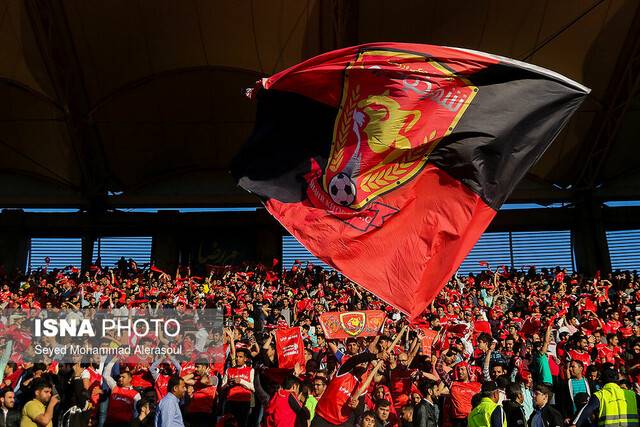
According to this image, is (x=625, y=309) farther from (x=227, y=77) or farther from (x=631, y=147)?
(x=227, y=77)

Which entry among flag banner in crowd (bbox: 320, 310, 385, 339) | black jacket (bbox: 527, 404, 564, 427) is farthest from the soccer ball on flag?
flag banner in crowd (bbox: 320, 310, 385, 339)

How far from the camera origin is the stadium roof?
2323 centimetres

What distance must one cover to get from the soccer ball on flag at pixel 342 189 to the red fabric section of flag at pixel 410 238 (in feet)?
0.55

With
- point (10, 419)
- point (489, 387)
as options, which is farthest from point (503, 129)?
point (10, 419)

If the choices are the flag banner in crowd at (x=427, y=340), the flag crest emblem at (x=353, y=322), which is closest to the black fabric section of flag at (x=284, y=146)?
the flag crest emblem at (x=353, y=322)

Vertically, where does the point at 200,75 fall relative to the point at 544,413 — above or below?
above

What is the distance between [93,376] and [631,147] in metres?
22.8

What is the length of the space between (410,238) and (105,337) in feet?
21.4

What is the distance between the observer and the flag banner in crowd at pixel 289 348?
11.6 meters

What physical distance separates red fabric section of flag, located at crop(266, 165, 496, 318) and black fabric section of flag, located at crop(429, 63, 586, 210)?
220 millimetres

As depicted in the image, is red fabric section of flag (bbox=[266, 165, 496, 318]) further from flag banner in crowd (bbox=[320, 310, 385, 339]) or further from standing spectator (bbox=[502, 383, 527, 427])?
flag banner in crowd (bbox=[320, 310, 385, 339])

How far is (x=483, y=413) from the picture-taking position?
934cm

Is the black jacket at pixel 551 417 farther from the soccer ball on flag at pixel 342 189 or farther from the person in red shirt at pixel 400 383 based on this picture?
the soccer ball on flag at pixel 342 189

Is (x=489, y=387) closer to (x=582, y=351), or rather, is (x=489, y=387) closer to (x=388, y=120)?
(x=388, y=120)
